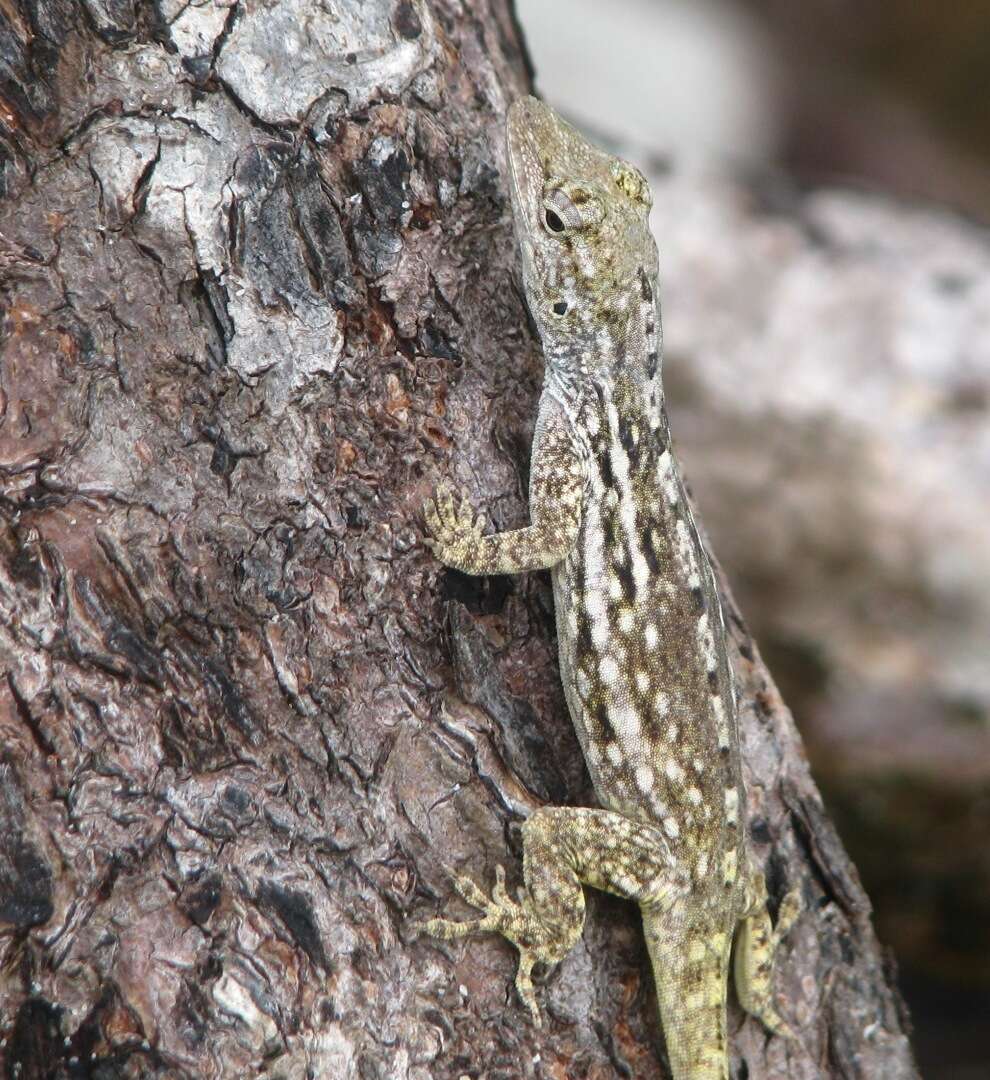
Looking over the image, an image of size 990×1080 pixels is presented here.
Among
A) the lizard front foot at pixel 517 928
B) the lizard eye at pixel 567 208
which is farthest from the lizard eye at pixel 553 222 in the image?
the lizard front foot at pixel 517 928

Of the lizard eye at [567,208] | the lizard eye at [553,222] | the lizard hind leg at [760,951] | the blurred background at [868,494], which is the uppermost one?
the blurred background at [868,494]

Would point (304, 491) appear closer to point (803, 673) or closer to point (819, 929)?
point (819, 929)

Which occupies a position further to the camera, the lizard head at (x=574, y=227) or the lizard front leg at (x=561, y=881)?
the lizard head at (x=574, y=227)

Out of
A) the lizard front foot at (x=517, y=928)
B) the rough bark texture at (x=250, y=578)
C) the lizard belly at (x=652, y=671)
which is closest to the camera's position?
the rough bark texture at (x=250, y=578)

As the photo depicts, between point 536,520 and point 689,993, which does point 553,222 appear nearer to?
point 536,520

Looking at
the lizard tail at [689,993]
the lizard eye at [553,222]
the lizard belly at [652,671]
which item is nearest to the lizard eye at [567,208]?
the lizard eye at [553,222]

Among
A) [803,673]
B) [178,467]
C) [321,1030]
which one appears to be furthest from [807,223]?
[321,1030]

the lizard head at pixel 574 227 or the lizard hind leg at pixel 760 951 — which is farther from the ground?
the lizard head at pixel 574 227

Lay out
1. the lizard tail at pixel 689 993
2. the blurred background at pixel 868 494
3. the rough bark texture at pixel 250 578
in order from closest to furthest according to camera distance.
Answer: the rough bark texture at pixel 250 578
the lizard tail at pixel 689 993
the blurred background at pixel 868 494

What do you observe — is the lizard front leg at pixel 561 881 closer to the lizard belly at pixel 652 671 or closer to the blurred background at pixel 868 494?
the lizard belly at pixel 652 671
